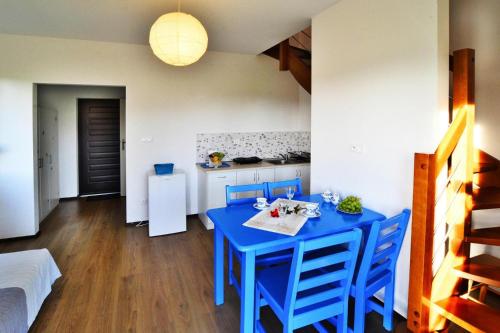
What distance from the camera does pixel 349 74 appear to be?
8.49 feet

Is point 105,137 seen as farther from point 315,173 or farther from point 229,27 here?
point 315,173

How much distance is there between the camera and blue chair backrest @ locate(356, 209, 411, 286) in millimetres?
1634

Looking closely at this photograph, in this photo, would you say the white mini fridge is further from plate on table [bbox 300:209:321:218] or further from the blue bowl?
plate on table [bbox 300:209:321:218]

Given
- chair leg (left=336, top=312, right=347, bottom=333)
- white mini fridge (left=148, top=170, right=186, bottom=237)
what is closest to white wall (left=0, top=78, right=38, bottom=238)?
white mini fridge (left=148, top=170, right=186, bottom=237)

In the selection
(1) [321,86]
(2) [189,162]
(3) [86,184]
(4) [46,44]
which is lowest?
(3) [86,184]

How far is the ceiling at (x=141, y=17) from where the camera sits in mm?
2693

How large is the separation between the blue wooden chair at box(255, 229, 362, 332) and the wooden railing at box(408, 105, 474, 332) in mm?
394

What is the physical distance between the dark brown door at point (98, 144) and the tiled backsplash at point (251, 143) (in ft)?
8.21

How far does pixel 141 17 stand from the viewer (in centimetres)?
303

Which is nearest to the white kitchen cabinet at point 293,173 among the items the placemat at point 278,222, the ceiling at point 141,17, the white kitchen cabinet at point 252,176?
the white kitchen cabinet at point 252,176

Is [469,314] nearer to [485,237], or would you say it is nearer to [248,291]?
[485,237]

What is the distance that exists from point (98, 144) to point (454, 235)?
6.01 m

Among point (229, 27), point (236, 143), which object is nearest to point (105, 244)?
point (236, 143)

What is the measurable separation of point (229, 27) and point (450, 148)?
262 cm
